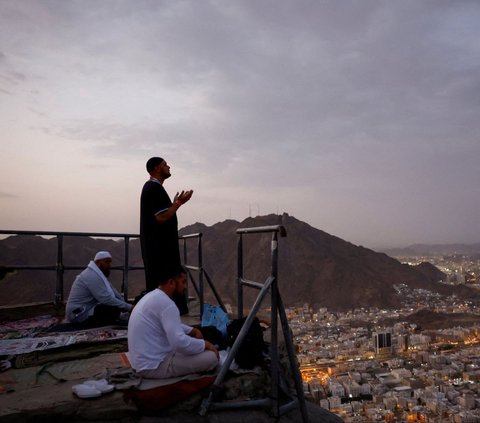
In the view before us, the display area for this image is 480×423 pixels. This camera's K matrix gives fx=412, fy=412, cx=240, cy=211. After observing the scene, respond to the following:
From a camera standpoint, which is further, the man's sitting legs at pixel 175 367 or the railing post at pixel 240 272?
the railing post at pixel 240 272

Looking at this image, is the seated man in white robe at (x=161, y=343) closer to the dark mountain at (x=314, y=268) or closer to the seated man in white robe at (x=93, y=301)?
the seated man in white robe at (x=93, y=301)

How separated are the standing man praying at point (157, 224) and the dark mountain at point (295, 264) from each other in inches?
894

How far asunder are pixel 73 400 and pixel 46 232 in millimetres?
4875

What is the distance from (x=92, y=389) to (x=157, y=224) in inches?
80.3

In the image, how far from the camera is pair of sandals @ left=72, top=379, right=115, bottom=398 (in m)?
3.12

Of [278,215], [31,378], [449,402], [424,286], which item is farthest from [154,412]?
[424,286]

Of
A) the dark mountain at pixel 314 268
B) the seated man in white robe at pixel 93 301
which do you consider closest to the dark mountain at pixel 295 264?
the dark mountain at pixel 314 268

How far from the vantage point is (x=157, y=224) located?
480 cm

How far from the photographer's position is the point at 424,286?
127 feet

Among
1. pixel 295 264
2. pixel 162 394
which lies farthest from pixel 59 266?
pixel 295 264

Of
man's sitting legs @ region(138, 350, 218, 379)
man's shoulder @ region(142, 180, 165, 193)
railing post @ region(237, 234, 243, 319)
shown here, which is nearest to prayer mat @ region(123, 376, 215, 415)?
man's sitting legs @ region(138, 350, 218, 379)

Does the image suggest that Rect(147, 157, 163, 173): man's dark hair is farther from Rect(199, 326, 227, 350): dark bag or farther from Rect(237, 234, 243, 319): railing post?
Rect(199, 326, 227, 350): dark bag

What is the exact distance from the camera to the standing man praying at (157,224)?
475 centimetres

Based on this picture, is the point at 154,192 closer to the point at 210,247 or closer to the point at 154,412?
the point at 154,412
